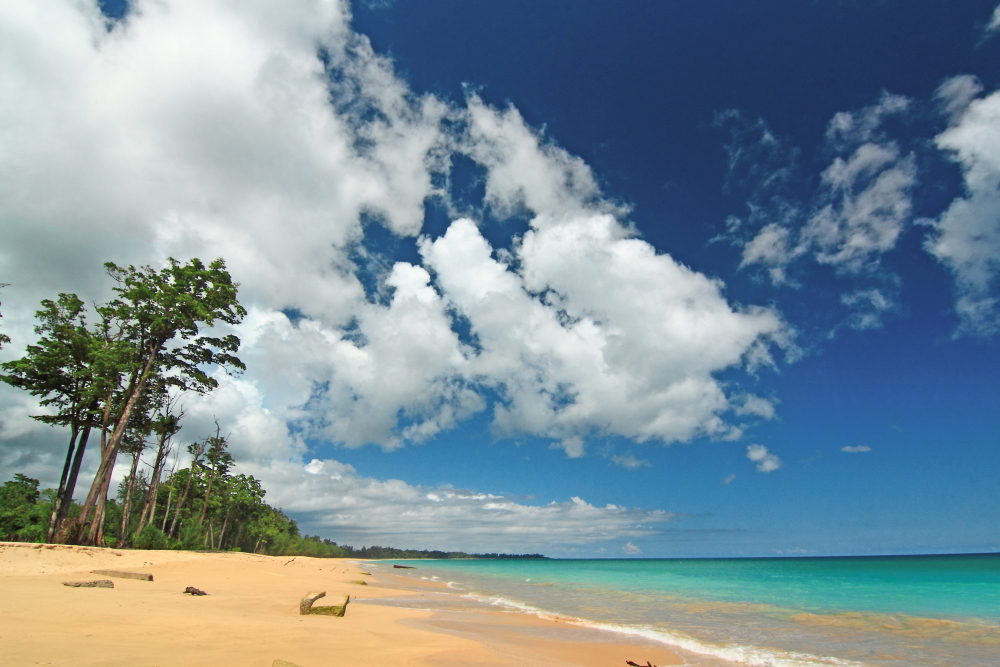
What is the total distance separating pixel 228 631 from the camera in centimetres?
710

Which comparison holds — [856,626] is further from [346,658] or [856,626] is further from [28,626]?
[28,626]

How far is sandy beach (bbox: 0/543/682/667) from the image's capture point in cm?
539

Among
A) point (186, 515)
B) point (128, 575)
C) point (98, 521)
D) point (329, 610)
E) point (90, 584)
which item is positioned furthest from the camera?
point (186, 515)

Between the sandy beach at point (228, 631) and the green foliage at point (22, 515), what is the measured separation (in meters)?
11.8

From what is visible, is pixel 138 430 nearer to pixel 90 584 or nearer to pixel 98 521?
pixel 98 521

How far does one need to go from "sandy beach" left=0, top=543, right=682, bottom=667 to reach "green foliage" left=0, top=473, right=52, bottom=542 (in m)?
11.8

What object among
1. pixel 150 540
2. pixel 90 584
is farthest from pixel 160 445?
pixel 90 584

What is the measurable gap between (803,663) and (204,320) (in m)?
26.5

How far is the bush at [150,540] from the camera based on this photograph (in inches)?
1075

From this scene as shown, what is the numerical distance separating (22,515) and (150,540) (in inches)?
331

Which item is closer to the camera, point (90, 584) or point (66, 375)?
point (90, 584)

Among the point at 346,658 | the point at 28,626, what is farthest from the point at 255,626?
the point at 28,626

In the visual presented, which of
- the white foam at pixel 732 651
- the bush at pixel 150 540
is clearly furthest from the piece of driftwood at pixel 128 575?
the bush at pixel 150 540

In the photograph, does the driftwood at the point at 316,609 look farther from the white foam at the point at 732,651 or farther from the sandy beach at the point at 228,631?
the white foam at the point at 732,651
